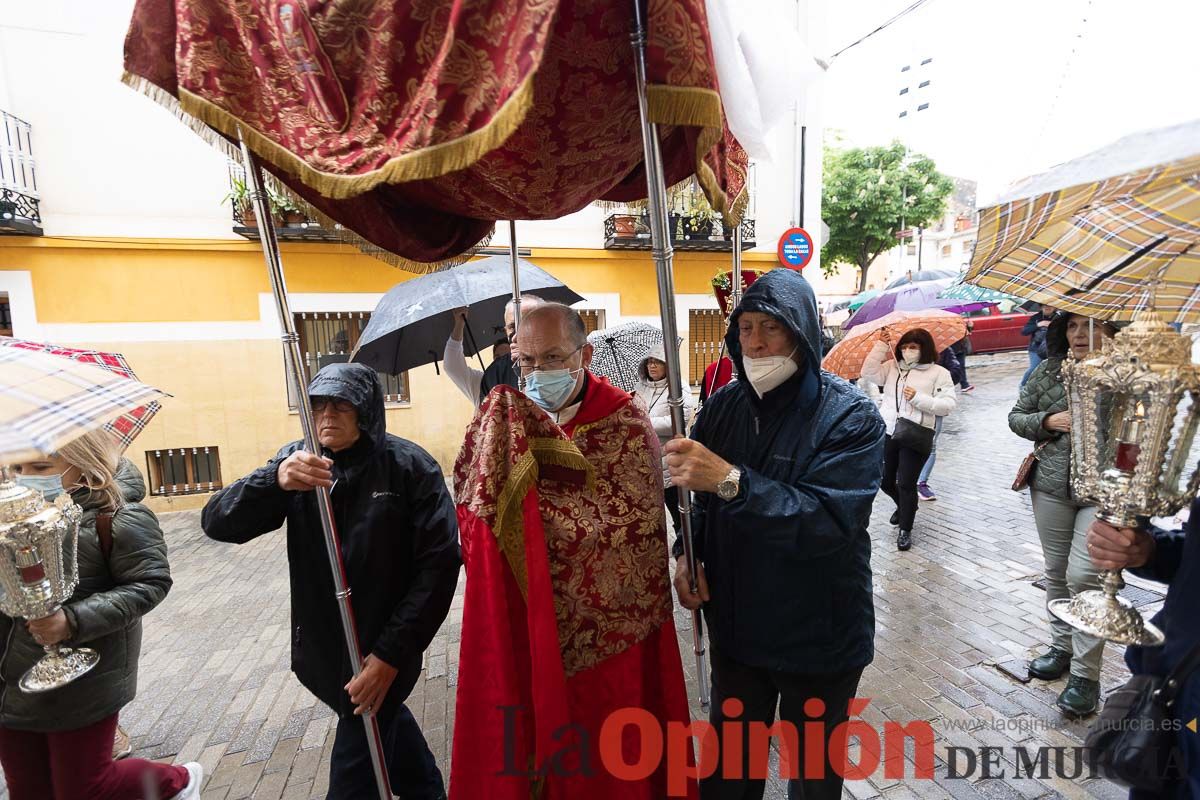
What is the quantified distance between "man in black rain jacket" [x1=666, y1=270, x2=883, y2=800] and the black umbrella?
255 cm

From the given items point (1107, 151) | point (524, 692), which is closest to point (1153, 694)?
point (1107, 151)

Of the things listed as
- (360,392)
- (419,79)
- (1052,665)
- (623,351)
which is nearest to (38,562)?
(360,392)

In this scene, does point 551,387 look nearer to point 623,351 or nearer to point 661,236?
point 661,236

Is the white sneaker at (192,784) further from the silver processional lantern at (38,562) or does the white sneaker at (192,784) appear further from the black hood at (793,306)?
the black hood at (793,306)

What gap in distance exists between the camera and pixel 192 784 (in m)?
2.56

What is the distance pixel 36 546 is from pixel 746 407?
7.83 ft

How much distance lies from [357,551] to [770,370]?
5.77ft

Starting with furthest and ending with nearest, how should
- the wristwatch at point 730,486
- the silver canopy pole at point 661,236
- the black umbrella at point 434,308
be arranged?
the black umbrella at point 434,308, the wristwatch at point 730,486, the silver canopy pole at point 661,236

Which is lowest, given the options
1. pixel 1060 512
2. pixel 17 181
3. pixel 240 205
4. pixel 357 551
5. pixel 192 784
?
pixel 192 784

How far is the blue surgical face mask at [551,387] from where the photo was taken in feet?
7.13

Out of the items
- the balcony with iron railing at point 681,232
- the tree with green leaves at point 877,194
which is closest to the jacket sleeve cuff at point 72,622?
the balcony with iron railing at point 681,232

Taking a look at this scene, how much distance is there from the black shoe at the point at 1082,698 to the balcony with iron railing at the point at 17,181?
1115 cm

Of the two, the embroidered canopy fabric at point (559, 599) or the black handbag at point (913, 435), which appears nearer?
the embroidered canopy fabric at point (559, 599)

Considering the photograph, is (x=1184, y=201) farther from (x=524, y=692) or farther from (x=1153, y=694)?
(x=524, y=692)
